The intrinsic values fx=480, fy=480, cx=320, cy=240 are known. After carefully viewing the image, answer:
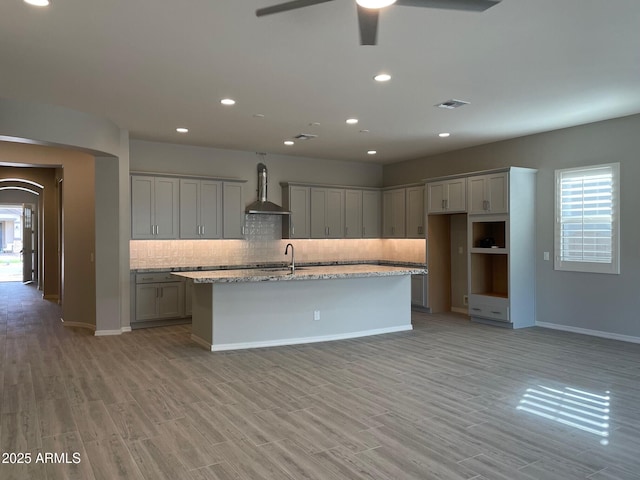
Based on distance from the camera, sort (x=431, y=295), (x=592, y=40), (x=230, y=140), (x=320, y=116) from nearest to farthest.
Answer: (x=592, y=40)
(x=320, y=116)
(x=230, y=140)
(x=431, y=295)

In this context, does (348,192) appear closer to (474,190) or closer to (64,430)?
(474,190)

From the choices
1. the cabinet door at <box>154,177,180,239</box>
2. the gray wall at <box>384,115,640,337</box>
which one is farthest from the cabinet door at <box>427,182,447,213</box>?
the cabinet door at <box>154,177,180,239</box>

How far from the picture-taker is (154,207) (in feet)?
25.1

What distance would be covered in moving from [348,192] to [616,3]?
6602mm

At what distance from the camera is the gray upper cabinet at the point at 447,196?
25.9ft

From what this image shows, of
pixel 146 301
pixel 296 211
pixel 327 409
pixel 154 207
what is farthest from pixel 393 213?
pixel 327 409

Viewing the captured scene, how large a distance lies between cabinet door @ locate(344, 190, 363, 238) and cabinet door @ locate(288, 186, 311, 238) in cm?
86

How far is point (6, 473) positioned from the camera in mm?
2824

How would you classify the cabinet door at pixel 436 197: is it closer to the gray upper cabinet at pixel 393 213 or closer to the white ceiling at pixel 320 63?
the gray upper cabinet at pixel 393 213

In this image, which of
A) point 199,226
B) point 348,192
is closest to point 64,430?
point 199,226

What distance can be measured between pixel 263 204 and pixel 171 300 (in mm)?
2316

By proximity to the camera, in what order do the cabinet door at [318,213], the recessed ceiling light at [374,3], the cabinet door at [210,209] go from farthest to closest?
the cabinet door at [318,213], the cabinet door at [210,209], the recessed ceiling light at [374,3]

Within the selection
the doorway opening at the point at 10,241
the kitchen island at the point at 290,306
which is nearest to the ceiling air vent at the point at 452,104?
the kitchen island at the point at 290,306

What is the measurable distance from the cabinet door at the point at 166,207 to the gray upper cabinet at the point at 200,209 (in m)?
0.10
